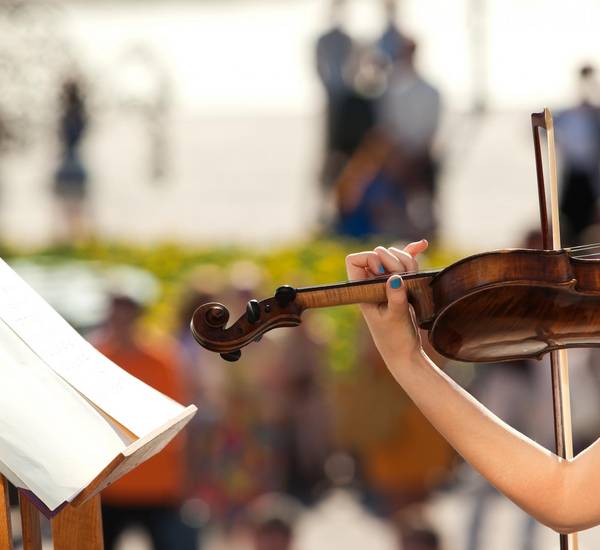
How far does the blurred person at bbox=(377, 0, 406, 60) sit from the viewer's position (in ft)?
31.4

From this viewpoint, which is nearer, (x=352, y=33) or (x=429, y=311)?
(x=429, y=311)

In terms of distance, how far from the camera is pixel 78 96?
36.8ft

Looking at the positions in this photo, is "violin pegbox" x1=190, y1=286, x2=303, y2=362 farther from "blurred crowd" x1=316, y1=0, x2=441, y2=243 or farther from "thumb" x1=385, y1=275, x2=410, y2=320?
"blurred crowd" x1=316, y1=0, x2=441, y2=243

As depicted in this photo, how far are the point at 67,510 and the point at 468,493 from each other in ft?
14.0

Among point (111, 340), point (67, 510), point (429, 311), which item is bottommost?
point (67, 510)

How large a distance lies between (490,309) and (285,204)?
31.4 ft

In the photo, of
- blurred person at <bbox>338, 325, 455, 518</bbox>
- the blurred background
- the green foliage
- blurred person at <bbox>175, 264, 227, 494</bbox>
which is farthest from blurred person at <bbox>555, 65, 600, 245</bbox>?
blurred person at <bbox>175, 264, 227, 494</bbox>

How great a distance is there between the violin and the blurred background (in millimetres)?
2683

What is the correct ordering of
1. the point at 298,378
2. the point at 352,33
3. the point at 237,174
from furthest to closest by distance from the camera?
the point at 237,174, the point at 352,33, the point at 298,378

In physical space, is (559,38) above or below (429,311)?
above

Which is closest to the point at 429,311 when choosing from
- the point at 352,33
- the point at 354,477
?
the point at 354,477

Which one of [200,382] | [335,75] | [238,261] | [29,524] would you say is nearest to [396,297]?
[29,524]

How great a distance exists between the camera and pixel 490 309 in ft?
8.04

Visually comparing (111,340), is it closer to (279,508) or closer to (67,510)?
(279,508)
